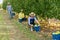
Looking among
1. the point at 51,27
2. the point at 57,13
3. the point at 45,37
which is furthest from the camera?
the point at 51,27

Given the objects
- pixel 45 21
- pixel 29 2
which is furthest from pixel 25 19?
pixel 45 21

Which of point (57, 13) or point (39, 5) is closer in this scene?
point (57, 13)

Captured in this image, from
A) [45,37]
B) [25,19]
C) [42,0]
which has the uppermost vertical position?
[42,0]

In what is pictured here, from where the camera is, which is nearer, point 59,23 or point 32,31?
point 32,31

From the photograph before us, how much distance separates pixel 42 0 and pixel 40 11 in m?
1.38

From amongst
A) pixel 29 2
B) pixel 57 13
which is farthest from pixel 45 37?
pixel 29 2

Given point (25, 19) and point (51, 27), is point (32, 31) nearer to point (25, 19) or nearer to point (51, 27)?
point (51, 27)

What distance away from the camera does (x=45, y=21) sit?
20359mm

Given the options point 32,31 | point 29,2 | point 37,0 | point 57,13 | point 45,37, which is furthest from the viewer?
point 29,2

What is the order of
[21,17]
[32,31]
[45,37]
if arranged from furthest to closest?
[21,17]
[32,31]
[45,37]

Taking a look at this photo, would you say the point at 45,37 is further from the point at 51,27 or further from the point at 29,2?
the point at 29,2

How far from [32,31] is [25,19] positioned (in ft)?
26.8

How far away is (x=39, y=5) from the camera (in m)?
19.3

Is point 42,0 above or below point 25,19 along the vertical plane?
above
